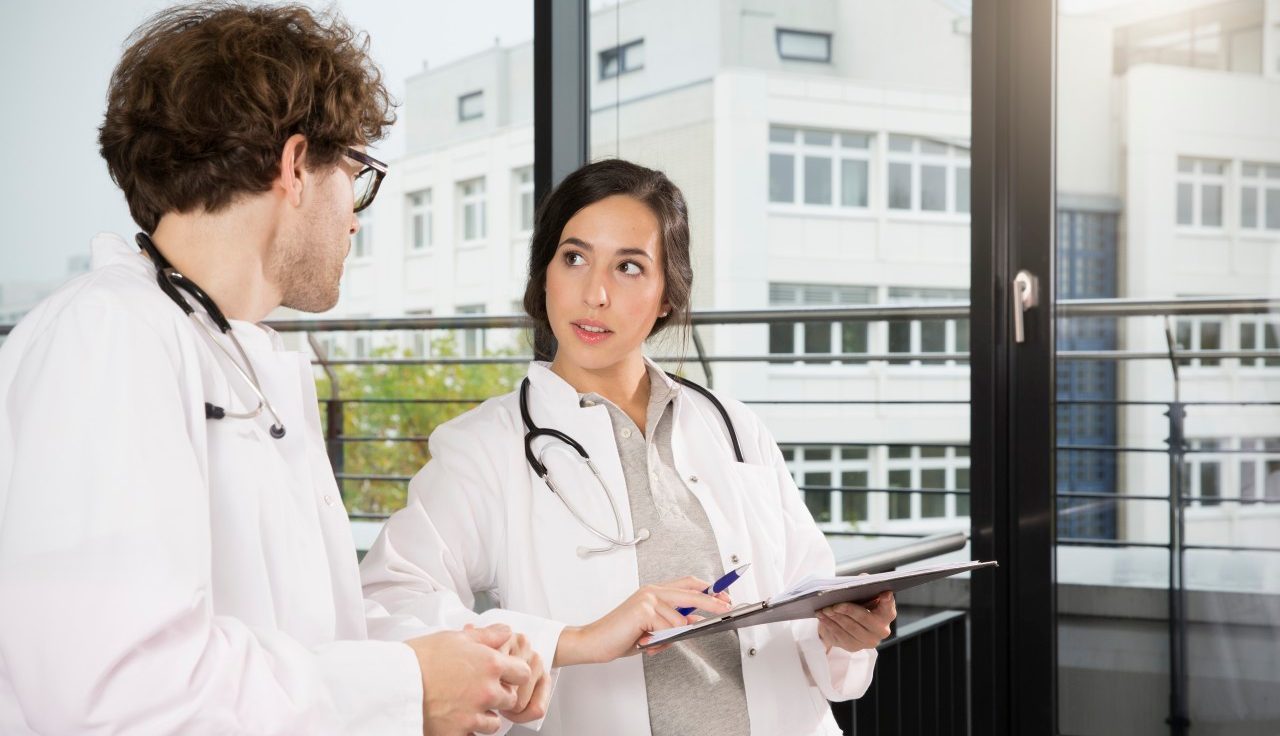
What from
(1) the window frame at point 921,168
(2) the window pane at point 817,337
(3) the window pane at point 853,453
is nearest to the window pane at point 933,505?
(3) the window pane at point 853,453

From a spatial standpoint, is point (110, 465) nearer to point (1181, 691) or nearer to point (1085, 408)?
point (1085, 408)

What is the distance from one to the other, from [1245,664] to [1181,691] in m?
0.14

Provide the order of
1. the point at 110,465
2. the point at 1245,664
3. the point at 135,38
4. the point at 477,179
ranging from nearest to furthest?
the point at 110,465 → the point at 135,38 → the point at 1245,664 → the point at 477,179

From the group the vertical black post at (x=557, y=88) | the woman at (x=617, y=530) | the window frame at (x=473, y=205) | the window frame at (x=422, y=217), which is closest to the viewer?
the woman at (x=617, y=530)

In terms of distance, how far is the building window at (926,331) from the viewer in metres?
2.70

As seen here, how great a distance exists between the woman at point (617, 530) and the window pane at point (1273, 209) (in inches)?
46.6

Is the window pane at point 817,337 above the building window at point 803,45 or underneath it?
underneath

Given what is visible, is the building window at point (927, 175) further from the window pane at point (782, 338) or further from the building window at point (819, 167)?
the window pane at point (782, 338)

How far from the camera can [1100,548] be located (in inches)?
94.6

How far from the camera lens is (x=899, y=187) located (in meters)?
2.71

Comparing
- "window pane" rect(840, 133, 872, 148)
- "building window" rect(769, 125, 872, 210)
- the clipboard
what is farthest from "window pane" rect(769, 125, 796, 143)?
the clipboard

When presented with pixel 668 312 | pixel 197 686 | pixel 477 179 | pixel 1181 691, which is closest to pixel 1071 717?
pixel 1181 691

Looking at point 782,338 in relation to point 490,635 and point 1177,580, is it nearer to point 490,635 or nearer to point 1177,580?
point 1177,580

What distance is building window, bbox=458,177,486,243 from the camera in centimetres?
484
